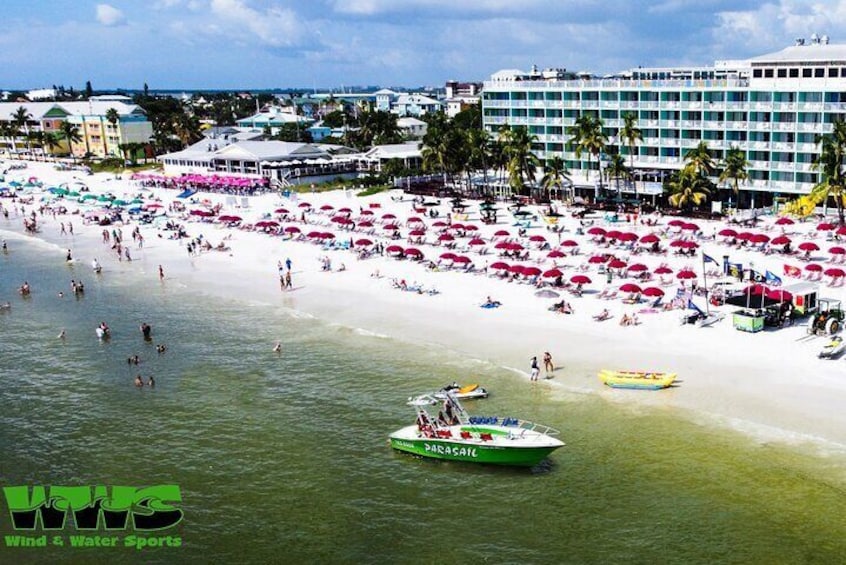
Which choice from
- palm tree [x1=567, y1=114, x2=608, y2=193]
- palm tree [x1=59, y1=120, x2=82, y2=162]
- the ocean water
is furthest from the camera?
palm tree [x1=59, y1=120, x2=82, y2=162]

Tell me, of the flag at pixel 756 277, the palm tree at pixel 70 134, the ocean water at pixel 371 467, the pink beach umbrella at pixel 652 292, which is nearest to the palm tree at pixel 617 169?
the flag at pixel 756 277

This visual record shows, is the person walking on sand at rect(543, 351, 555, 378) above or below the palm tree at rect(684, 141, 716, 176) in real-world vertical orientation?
below

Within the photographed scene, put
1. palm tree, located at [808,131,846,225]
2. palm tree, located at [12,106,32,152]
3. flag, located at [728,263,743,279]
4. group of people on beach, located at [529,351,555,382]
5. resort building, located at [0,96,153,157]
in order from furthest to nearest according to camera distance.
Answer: palm tree, located at [12,106,32,152] → resort building, located at [0,96,153,157] → palm tree, located at [808,131,846,225] → flag, located at [728,263,743,279] → group of people on beach, located at [529,351,555,382]

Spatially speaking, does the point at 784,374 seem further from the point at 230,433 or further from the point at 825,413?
the point at 230,433

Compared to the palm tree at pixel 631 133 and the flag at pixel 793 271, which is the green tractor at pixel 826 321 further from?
the palm tree at pixel 631 133

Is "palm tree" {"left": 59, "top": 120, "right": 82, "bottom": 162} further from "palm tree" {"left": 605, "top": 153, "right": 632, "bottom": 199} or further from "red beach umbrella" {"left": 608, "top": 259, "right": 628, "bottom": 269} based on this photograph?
"red beach umbrella" {"left": 608, "top": 259, "right": 628, "bottom": 269}

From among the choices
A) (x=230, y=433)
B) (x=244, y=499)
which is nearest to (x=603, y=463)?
(x=244, y=499)

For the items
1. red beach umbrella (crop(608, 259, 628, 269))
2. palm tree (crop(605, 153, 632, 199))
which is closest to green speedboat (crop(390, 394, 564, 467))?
red beach umbrella (crop(608, 259, 628, 269))
